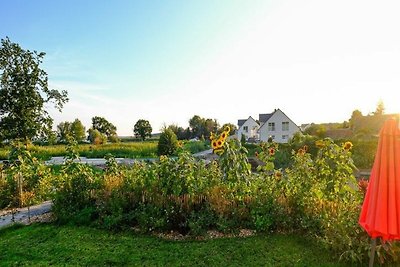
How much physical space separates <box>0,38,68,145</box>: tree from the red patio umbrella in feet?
60.7

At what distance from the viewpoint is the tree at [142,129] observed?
216 feet

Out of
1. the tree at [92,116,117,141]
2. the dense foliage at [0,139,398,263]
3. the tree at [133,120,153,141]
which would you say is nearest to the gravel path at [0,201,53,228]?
the dense foliage at [0,139,398,263]

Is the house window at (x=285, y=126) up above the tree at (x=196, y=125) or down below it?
below

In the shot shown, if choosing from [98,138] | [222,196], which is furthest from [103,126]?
[222,196]

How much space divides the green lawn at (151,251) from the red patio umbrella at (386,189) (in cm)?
160

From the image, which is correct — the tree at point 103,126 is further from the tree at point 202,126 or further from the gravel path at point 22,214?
the gravel path at point 22,214

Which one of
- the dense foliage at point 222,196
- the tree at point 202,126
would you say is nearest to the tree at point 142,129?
the tree at point 202,126

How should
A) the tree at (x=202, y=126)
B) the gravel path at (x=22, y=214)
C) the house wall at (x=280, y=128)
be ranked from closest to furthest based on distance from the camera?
the gravel path at (x=22, y=214)
the house wall at (x=280, y=128)
the tree at (x=202, y=126)

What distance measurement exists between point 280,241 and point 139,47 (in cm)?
908

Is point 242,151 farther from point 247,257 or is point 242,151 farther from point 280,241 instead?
point 247,257

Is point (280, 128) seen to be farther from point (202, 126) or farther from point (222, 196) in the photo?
point (222, 196)

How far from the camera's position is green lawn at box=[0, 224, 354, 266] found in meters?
3.93

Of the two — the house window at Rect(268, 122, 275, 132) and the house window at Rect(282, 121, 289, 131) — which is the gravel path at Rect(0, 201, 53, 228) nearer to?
the house window at Rect(268, 122, 275, 132)

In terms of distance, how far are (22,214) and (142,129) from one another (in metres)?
60.0
